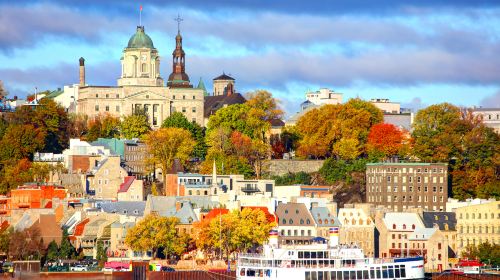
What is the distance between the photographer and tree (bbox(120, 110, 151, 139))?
611ft

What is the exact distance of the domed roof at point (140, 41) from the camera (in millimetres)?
195000

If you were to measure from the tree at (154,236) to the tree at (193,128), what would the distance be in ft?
136

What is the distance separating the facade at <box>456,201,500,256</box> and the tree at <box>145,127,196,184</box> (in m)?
36.7

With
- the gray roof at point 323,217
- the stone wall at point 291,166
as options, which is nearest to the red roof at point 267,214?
the gray roof at point 323,217

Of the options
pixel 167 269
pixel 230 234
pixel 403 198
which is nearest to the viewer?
pixel 167 269

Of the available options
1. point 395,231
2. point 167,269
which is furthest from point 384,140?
point 167,269

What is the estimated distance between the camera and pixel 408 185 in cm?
16425

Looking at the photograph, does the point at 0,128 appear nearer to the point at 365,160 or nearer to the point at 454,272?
the point at 365,160

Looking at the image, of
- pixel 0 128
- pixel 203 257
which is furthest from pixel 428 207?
pixel 0 128

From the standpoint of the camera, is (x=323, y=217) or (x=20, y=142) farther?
(x=20, y=142)

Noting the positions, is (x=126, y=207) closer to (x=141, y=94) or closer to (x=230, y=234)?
(x=230, y=234)

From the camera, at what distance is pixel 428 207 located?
16250cm

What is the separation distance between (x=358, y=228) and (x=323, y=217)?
11.5 feet

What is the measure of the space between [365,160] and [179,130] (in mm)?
20202
